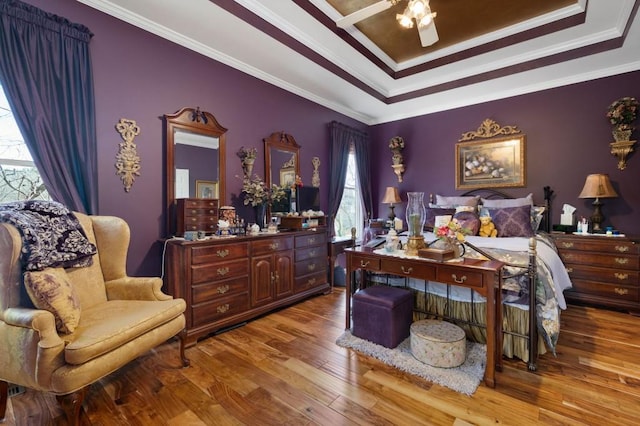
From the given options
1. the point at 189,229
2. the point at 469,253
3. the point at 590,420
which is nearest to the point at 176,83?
the point at 189,229

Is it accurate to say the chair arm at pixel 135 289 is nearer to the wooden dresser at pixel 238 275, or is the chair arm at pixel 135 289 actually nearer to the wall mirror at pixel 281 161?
the wooden dresser at pixel 238 275

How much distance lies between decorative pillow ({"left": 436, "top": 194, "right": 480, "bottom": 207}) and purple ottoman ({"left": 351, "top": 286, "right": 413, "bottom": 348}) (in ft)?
7.79

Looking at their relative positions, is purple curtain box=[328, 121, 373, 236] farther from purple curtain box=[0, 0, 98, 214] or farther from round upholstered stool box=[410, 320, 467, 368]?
purple curtain box=[0, 0, 98, 214]

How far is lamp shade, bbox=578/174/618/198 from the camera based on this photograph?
346 cm

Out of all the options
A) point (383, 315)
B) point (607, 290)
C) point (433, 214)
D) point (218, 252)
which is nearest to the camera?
point (383, 315)

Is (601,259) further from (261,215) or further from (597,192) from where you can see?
(261,215)

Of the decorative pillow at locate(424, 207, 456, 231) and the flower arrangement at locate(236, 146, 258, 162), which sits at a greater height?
the flower arrangement at locate(236, 146, 258, 162)

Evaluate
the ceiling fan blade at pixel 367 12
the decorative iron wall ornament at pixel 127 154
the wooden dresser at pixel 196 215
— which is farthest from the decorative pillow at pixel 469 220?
the decorative iron wall ornament at pixel 127 154

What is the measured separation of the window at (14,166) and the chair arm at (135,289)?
2.95ft

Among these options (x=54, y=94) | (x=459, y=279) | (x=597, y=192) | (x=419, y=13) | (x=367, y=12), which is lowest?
(x=459, y=279)

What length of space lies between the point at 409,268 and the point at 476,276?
49 cm

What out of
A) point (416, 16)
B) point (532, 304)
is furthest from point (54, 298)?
point (532, 304)

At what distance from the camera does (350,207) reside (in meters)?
5.42

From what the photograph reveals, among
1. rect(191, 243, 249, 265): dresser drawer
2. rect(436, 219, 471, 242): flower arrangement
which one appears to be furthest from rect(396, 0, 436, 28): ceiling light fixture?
rect(191, 243, 249, 265): dresser drawer
